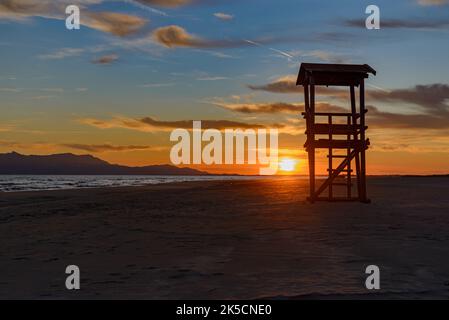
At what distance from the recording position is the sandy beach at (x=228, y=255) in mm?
5816

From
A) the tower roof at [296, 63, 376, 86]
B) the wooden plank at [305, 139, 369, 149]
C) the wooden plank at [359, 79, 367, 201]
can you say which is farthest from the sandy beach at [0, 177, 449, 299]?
the tower roof at [296, 63, 376, 86]

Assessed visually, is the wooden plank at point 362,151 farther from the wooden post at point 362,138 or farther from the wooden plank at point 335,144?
the wooden plank at point 335,144

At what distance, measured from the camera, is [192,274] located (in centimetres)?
658

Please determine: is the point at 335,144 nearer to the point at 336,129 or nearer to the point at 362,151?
the point at 336,129

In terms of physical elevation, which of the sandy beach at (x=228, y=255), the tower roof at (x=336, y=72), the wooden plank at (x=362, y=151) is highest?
the tower roof at (x=336, y=72)

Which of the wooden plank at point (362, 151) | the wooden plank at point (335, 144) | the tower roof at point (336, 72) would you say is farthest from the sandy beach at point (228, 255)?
the tower roof at point (336, 72)

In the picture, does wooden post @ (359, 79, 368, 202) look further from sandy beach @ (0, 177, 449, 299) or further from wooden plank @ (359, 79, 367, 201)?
sandy beach @ (0, 177, 449, 299)

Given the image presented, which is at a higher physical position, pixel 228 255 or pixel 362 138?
pixel 362 138

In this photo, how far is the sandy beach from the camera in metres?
5.82

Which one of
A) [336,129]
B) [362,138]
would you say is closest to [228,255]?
[336,129]

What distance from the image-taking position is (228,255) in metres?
7.93
